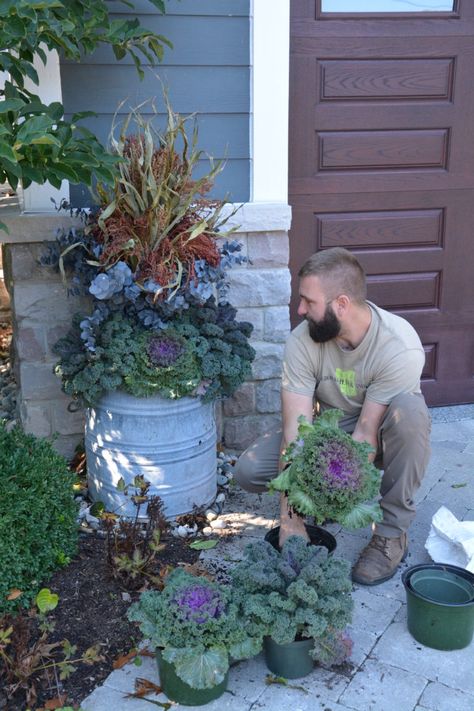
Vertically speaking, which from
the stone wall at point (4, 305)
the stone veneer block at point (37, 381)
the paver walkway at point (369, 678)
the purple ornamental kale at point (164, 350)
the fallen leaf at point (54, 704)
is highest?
the purple ornamental kale at point (164, 350)

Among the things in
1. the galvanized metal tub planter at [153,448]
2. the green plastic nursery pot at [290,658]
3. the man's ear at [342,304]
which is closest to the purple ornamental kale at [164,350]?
the galvanized metal tub planter at [153,448]

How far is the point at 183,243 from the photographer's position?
321 cm

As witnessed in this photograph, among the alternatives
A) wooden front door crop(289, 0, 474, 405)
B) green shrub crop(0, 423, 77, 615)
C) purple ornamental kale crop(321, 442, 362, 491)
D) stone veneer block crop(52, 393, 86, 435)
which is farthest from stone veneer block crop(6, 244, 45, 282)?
purple ornamental kale crop(321, 442, 362, 491)

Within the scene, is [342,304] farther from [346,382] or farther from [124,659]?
[124,659]

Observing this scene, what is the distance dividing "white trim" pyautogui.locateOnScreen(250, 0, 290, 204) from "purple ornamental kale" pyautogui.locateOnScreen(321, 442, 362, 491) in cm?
185

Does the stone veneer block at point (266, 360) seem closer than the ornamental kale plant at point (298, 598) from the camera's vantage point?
No

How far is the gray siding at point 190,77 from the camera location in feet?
11.7

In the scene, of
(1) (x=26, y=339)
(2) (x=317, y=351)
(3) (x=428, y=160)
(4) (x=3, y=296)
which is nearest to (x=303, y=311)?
(2) (x=317, y=351)

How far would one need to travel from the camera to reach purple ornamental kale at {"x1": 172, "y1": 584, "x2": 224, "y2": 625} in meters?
2.30

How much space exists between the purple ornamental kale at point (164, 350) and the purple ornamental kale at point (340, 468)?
1.00m

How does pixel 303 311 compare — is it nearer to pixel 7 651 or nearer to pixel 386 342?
pixel 386 342

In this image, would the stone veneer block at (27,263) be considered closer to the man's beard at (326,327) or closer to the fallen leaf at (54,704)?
the man's beard at (326,327)

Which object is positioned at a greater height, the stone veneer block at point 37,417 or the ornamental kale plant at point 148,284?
the ornamental kale plant at point 148,284

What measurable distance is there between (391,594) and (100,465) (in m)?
1.36
